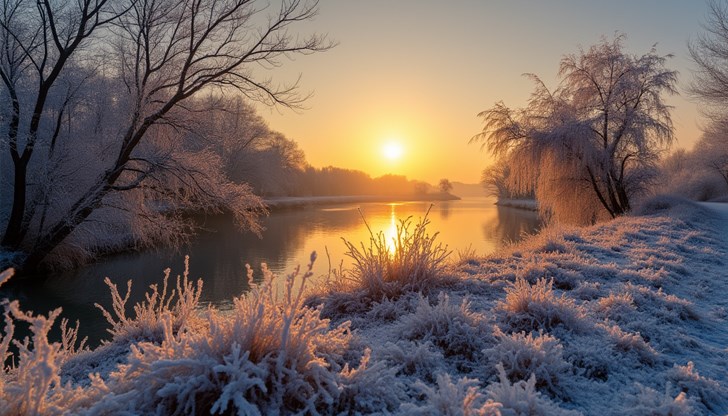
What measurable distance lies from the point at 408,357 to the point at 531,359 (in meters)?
0.79

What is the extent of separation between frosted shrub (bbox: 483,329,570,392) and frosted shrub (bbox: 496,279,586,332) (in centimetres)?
57

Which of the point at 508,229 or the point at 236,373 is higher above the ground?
the point at 236,373

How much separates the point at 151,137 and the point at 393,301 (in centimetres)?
1233

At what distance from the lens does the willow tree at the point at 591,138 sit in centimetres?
1491

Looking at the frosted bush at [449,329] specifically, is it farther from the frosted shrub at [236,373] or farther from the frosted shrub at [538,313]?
the frosted shrub at [236,373]

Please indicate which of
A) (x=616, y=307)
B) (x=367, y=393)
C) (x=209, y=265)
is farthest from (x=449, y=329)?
(x=209, y=265)

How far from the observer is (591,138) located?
15.0m

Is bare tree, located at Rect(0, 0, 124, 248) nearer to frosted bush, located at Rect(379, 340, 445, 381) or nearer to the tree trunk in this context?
the tree trunk

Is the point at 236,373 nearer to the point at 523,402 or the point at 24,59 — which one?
the point at 523,402

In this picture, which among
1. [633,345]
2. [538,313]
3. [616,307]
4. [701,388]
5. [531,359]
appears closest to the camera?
[701,388]

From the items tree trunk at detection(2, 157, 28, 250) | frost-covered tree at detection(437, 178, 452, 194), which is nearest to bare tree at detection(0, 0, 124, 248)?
tree trunk at detection(2, 157, 28, 250)

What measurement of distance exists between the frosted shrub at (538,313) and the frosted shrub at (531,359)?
568 millimetres

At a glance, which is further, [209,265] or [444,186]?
[444,186]

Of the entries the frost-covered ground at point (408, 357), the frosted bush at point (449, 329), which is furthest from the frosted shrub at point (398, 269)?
the frosted bush at point (449, 329)
